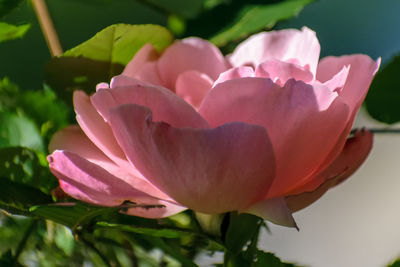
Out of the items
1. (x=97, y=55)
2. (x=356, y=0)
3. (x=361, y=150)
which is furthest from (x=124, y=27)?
(x=356, y=0)

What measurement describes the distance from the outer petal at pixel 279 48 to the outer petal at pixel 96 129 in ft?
0.29

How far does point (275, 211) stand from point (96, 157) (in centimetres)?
9

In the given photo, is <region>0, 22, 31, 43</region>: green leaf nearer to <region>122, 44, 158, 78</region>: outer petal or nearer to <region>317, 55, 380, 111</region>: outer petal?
<region>122, 44, 158, 78</region>: outer petal

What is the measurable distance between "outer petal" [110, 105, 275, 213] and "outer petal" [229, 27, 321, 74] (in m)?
0.08

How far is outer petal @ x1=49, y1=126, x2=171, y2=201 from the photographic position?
22cm

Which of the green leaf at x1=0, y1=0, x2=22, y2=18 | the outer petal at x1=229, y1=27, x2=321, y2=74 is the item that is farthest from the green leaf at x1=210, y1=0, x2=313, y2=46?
the green leaf at x1=0, y1=0, x2=22, y2=18

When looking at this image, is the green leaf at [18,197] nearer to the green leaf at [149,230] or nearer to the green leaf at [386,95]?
the green leaf at [149,230]

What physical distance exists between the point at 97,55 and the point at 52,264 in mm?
116

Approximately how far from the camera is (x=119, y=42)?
0.84ft

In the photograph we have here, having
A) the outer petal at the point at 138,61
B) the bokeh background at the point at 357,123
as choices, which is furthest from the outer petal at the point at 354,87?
the bokeh background at the point at 357,123

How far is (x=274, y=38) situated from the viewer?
29 cm

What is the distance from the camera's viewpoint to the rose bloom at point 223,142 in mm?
187

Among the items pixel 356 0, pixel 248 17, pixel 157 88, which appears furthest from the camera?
pixel 356 0

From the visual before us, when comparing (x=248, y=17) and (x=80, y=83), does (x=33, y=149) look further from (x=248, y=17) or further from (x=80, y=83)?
(x=248, y=17)
